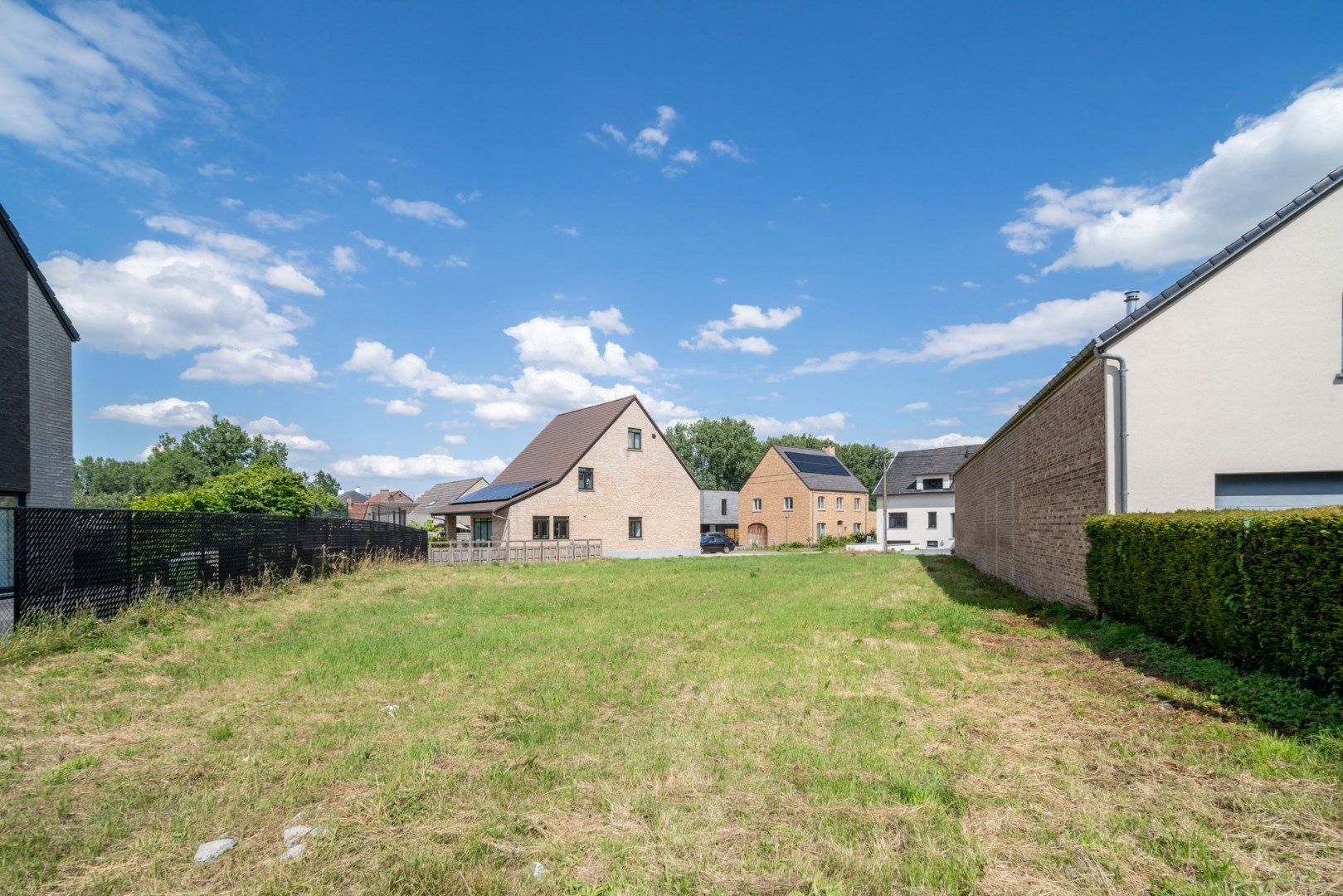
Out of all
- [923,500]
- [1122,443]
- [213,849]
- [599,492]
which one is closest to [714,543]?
[599,492]

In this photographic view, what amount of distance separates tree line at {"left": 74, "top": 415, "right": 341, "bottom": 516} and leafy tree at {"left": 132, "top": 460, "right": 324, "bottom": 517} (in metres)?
0.03

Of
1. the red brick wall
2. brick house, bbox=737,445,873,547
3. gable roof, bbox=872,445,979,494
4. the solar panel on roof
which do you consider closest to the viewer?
the red brick wall

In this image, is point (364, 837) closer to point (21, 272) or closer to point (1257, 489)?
point (1257, 489)

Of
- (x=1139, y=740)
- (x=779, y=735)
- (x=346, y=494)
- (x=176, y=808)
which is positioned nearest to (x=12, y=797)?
(x=176, y=808)

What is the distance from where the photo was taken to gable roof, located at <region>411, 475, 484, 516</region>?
57.6 metres

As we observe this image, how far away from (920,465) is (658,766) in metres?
46.5

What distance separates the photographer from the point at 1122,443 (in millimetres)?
9680

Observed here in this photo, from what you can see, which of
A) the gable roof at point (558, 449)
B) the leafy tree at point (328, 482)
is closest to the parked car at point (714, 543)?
the gable roof at point (558, 449)

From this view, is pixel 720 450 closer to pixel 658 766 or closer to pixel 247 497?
pixel 247 497

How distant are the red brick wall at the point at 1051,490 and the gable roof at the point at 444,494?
46749mm

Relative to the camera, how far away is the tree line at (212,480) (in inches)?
1083

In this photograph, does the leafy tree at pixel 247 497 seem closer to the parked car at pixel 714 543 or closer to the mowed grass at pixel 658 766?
the mowed grass at pixel 658 766

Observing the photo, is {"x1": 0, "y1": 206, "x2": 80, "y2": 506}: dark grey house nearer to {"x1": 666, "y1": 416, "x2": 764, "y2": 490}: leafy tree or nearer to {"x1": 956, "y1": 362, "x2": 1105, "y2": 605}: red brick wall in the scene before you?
{"x1": 956, "y1": 362, "x2": 1105, "y2": 605}: red brick wall

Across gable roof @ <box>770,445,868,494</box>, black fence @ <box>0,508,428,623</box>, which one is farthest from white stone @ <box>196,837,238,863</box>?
gable roof @ <box>770,445,868,494</box>
